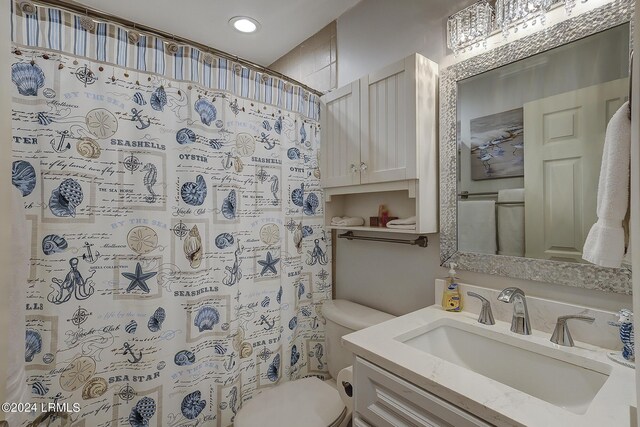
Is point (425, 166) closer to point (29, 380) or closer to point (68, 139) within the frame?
point (68, 139)

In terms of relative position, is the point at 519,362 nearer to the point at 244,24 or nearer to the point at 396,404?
the point at 396,404

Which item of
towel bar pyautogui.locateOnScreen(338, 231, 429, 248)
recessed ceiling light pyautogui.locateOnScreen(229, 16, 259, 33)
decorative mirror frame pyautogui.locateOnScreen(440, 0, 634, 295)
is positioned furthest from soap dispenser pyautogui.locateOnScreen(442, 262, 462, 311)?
recessed ceiling light pyautogui.locateOnScreen(229, 16, 259, 33)

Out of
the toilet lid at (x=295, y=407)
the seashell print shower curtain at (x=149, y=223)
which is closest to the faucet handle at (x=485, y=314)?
the toilet lid at (x=295, y=407)

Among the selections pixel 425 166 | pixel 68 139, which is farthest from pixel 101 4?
pixel 425 166

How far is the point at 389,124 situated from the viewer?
4.32 feet

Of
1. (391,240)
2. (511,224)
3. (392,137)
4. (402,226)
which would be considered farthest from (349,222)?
(511,224)

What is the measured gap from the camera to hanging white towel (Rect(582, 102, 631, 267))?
65cm

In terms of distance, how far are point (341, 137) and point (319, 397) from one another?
131cm

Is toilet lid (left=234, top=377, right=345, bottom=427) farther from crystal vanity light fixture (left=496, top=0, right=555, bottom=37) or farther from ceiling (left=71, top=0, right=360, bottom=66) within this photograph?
ceiling (left=71, top=0, right=360, bottom=66)

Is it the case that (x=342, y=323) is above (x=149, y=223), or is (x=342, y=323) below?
below

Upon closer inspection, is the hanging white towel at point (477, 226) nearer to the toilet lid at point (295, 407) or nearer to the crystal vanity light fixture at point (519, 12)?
the crystal vanity light fixture at point (519, 12)

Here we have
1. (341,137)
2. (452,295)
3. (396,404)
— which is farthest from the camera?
(341,137)

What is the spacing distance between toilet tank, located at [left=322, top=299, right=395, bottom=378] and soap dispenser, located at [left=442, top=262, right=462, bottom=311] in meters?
0.33

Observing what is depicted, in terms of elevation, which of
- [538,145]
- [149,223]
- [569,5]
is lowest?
[149,223]
